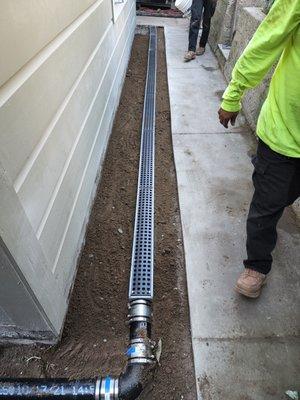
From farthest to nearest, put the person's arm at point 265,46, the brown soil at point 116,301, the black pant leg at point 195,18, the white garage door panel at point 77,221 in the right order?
the black pant leg at point 195,18
the white garage door panel at point 77,221
the brown soil at point 116,301
the person's arm at point 265,46

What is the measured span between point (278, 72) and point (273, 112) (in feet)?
0.62

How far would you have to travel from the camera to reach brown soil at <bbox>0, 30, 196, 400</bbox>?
174 centimetres

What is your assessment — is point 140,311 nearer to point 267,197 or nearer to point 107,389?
point 107,389

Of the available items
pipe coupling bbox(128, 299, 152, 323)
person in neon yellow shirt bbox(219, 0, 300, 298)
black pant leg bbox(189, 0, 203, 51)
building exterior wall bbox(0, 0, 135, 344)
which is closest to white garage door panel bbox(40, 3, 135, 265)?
building exterior wall bbox(0, 0, 135, 344)

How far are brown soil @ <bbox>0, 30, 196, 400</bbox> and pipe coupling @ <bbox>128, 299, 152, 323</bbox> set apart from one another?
0.13 m

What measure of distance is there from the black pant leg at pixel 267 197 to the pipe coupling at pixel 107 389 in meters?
1.10

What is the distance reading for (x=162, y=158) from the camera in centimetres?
337

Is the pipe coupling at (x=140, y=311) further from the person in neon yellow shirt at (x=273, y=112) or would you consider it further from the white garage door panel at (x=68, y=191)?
the person in neon yellow shirt at (x=273, y=112)

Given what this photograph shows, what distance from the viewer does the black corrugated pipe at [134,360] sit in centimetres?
146

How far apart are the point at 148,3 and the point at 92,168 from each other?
29.3ft

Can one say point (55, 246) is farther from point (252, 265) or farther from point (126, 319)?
point (252, 265)

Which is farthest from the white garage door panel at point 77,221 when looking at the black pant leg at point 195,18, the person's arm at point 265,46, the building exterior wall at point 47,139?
the black pant leg at point 195,18

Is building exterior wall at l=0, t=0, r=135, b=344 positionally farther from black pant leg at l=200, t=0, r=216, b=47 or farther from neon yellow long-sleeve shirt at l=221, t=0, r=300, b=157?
black pant leg at l=200, t=0, r=216, b=47

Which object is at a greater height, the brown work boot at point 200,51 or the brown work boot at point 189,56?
the brown work boot at point 189,56
